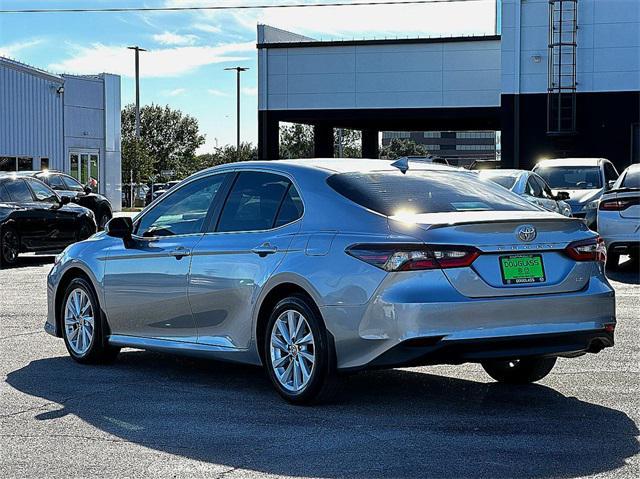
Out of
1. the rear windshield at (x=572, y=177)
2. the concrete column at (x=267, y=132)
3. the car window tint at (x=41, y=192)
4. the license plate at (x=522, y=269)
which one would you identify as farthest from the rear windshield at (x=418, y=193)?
the concrete column at (x=267, y=132)

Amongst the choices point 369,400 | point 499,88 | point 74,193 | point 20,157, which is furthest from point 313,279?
point 20,157

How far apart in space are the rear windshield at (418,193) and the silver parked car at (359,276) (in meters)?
0.01

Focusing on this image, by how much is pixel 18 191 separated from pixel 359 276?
597 inches

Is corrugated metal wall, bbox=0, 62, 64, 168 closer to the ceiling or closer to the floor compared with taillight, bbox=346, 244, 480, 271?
closer to the ceiling

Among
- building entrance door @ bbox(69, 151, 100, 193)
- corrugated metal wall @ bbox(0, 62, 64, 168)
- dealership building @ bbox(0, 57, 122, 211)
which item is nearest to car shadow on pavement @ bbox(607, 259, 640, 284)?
corrugated metal wall @ bbox(0, 62, 64, 168)

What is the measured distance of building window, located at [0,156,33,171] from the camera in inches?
1845

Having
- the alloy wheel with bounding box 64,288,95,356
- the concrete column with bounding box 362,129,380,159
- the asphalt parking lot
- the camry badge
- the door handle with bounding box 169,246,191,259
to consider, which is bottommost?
the asphalt parking lot

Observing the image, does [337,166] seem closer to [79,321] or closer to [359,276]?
[359,276]

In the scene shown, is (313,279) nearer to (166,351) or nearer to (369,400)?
(369,400)

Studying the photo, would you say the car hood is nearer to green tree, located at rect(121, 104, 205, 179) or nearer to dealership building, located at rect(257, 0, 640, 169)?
dealership building, located at rect(257, 0, 640, 169)

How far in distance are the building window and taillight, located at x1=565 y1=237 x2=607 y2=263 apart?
41.7m

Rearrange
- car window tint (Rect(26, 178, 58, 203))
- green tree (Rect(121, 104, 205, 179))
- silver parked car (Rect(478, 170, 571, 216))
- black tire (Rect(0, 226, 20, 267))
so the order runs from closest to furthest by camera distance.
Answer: silver parked car (Rect(478, 170, 571, 216))
black tire (Rect(0, 226, 20, 267))
car window tint (Rect(26, 178, 58, 203))
green tree (Rect(121, 104, 205, 179))

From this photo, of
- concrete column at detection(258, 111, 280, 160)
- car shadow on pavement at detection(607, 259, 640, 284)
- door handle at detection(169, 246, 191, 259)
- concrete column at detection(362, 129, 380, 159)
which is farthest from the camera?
concrete column at detection(362, 129, 380, 159)

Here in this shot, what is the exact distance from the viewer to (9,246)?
20.5m
